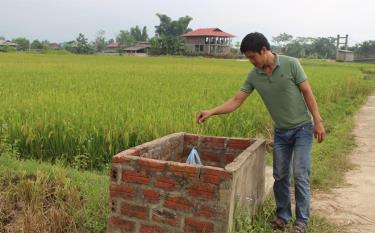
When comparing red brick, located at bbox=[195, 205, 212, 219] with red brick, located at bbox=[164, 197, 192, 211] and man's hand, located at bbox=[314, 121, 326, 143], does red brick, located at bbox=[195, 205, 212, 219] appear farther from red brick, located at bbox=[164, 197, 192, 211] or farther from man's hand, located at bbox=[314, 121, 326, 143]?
man's hand, located at bbox=[314, 121, 326, 143]

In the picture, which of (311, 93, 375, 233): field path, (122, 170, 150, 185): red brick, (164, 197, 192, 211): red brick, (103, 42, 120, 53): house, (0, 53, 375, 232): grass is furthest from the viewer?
(103, 42, 120, 53): house

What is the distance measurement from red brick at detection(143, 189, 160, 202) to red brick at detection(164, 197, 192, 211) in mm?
69

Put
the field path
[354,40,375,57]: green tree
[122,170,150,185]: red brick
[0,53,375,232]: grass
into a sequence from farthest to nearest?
1. [354,40,375,57]: green tree
2. the field path
3. [0,53,375,232]: grass
4. [122,170,150,185]: red brick

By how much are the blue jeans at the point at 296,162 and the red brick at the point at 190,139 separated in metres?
0.78

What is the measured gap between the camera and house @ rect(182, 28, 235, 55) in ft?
196

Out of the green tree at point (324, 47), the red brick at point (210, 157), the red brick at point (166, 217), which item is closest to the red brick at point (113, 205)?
the red brick at point (166, 217)

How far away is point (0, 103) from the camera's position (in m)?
6.11

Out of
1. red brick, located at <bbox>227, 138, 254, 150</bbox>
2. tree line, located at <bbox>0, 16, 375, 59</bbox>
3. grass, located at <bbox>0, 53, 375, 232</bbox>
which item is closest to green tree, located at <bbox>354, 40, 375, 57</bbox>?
tree line, located at <bbox>0, 16, 375, 59</bbox>

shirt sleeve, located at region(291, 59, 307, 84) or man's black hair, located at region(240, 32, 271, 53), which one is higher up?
man's black hair, located at region(240, 32, 271, 53)

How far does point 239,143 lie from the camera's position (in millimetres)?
3807

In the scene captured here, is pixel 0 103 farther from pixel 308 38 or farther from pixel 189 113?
pixel 308 38

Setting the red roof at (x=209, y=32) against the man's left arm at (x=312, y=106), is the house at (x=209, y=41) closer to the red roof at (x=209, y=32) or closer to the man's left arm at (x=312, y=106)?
the red roof at (x=209, y=32)

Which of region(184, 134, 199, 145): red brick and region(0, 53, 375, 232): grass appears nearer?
region(0, 53, 375, 232): grass

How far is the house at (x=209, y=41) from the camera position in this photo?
59625 millimetres
